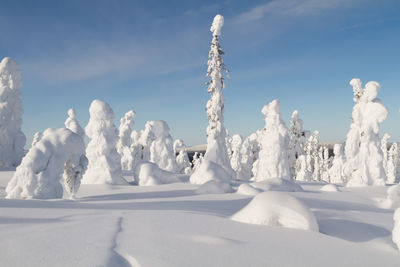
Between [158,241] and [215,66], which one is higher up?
[215,66]

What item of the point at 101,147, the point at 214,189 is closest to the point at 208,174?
the point at 214,189

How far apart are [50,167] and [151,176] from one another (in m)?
7.73

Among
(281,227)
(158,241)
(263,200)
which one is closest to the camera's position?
(158,241)

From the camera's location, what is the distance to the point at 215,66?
2266 cm

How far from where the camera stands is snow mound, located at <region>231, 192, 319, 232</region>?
5.24 m

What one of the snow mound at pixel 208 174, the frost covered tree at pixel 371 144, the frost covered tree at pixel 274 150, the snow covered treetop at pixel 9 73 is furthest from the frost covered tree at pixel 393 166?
the snow covered treetop at pixel 9 73

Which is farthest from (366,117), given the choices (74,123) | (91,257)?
(74,123)

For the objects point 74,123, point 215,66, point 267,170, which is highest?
point 215,66

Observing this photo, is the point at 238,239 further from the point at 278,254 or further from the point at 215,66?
the point at 215,66

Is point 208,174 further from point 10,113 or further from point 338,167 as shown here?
point 338,167

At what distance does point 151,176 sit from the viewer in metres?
17.5

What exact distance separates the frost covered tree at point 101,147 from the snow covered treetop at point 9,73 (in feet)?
32.4

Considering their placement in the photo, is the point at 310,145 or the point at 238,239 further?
the point at 310,145

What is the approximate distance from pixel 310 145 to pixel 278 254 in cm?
4804
